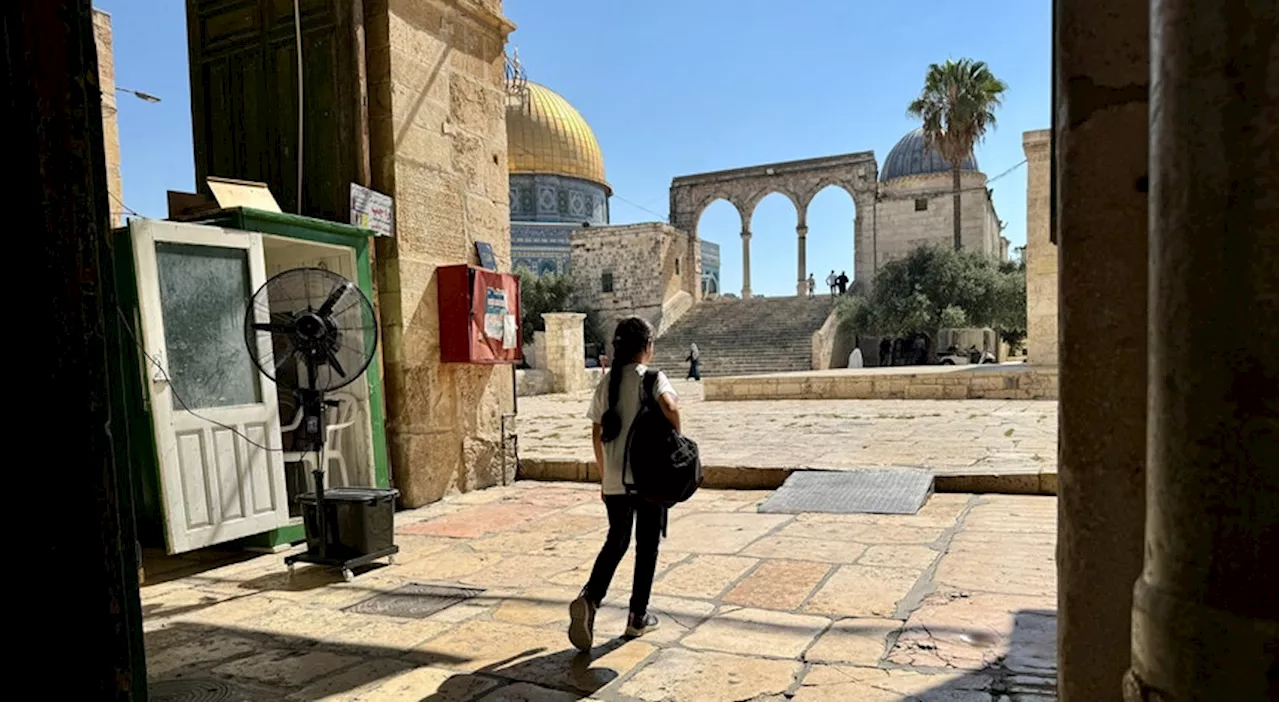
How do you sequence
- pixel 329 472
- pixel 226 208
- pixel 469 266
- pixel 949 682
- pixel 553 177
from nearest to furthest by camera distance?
pixel 949 682, pixel 226 208, pixel 329 472, pixel 469 266, pixel 553 177

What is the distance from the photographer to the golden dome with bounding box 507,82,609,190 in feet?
136

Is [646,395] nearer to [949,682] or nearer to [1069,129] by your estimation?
[949,682]

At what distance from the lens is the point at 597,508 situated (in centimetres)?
623

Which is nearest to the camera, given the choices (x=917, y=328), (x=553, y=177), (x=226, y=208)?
(x=226, y=208)

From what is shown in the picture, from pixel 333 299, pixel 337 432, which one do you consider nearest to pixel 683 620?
pixel 333 299

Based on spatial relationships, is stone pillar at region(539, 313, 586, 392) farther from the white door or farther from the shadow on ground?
the shadow on ground

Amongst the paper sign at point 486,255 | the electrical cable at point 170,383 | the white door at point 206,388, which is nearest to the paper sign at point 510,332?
the paper sign at point 486,255

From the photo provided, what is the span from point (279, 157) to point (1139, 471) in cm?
645

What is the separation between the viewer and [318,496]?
177 inches

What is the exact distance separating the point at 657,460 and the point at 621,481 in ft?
0.69

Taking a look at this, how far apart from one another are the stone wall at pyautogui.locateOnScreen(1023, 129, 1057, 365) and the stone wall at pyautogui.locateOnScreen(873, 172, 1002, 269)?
19.5m

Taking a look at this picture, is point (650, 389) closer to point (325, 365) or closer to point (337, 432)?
point (325, 365)

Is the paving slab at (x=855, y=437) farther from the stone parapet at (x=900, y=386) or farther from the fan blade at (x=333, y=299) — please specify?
the fan blade at (x=333, y=299)

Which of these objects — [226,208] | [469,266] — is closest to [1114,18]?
[226,208]
